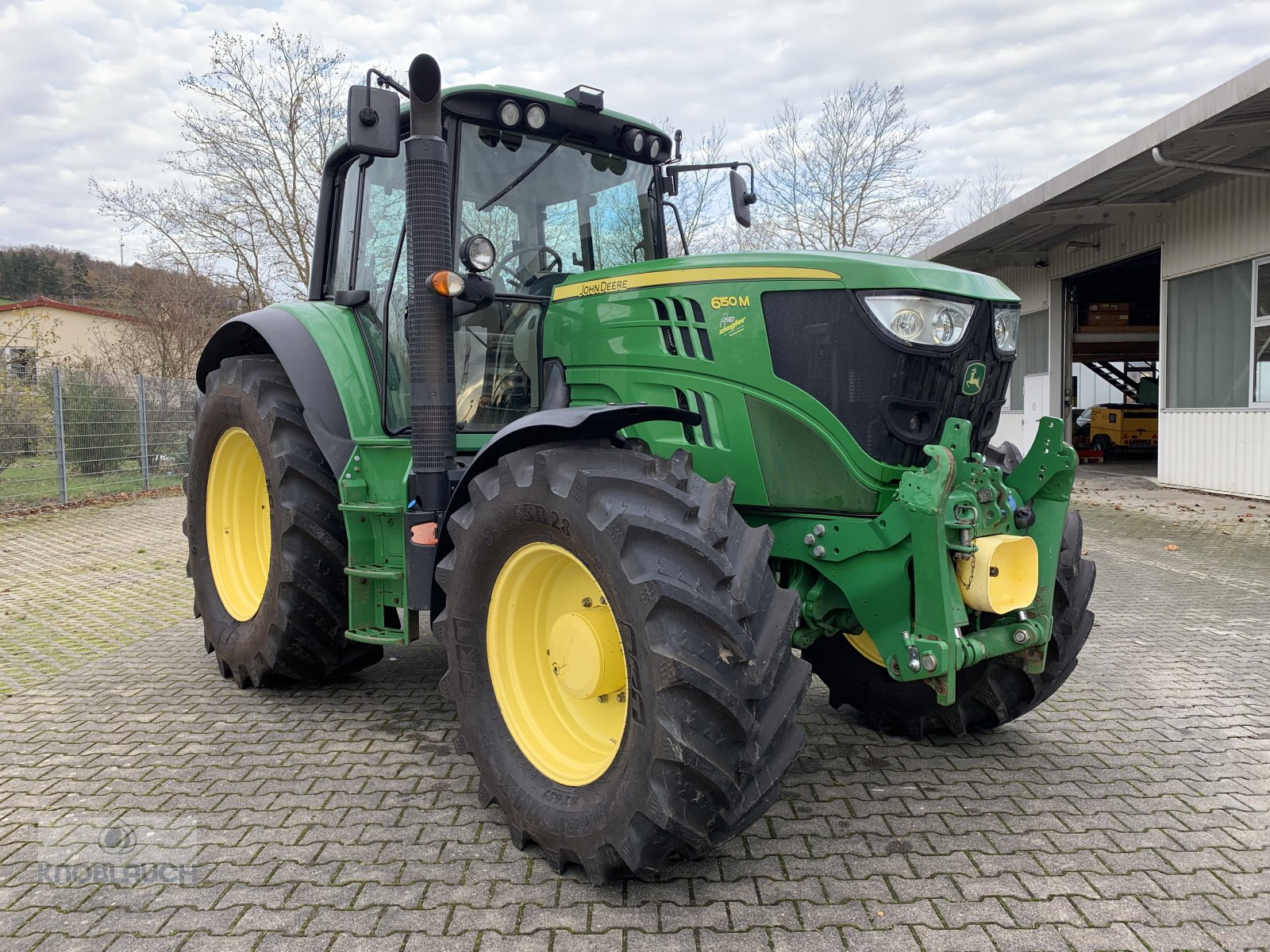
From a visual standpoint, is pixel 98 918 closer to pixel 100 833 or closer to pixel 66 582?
pixel 100 833

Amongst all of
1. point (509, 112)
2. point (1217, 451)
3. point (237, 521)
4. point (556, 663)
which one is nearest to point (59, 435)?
point (237, 521)

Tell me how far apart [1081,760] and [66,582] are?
738 cm

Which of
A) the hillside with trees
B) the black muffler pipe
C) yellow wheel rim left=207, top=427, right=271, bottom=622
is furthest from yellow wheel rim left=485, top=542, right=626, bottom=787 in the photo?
the hillside with trees

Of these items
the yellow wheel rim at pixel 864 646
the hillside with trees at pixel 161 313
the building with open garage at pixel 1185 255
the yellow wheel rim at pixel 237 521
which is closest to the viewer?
the yellow wheel rim at pixel 864 646

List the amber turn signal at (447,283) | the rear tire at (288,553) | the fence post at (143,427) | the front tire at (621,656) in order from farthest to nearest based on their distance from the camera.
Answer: the fence post at (143,427), the rear tire at (288,553), the amber turn signal at (447,283), the front tire at (621,656)

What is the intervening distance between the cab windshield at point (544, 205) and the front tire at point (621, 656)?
1.24 meters

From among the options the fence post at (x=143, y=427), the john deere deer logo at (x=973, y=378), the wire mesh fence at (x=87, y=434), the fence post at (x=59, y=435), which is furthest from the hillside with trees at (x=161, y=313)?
the john deere deer logo at (x=973, y=378)

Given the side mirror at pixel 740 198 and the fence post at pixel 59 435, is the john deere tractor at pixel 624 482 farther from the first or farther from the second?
the fence post at pixel 59 435

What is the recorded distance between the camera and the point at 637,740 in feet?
7.89

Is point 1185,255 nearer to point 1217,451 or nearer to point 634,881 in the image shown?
point 1217,451

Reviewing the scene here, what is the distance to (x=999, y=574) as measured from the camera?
2.77 meters

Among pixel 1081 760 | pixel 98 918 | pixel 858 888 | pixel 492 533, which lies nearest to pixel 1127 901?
pixel 858 888

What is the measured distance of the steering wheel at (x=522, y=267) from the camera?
3725mm

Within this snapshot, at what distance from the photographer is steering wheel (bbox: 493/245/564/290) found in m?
3.72
